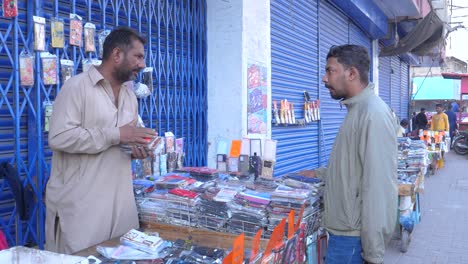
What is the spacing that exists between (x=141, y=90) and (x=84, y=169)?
1.70m

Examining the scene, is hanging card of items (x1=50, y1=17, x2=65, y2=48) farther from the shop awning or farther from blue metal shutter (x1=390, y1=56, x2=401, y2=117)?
blue metal shutter (x1=390, y1=56, x2=401, y2=117)

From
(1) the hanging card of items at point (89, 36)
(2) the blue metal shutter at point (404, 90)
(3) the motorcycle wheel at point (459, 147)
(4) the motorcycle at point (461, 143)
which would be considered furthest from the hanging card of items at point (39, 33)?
(2) the blue metal shutter at point (404, 90)

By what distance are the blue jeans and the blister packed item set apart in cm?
221

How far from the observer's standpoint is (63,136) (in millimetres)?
2264

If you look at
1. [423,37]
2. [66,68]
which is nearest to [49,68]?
[66,68]

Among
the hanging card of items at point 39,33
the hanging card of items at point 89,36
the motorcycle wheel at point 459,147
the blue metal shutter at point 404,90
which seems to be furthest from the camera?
the blue metal shutter at point 404,90

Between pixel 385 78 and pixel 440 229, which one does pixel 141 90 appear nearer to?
pixel 440 229

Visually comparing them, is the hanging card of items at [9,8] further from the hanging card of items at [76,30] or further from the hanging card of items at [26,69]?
the hanging card of items at [76,30]

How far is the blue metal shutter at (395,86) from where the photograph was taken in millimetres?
17344

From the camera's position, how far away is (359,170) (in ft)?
8.05

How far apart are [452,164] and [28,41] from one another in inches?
593

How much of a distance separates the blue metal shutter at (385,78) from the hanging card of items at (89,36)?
12.9m

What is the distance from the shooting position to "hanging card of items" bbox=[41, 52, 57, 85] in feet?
10.5

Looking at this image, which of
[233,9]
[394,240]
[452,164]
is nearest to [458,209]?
[394,240]
